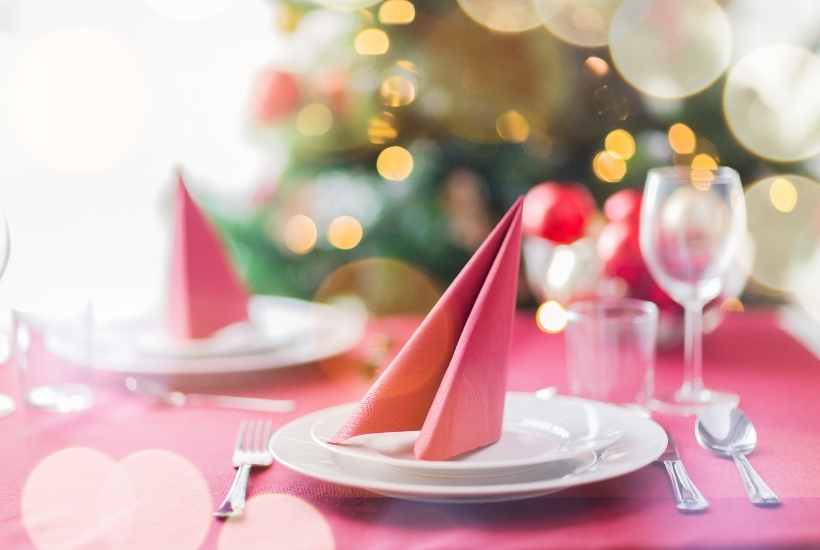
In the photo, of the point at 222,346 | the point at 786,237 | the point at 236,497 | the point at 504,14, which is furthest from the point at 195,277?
the point at 786,237

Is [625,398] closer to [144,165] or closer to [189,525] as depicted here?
[189,525]

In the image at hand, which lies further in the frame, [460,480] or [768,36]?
[768,36]

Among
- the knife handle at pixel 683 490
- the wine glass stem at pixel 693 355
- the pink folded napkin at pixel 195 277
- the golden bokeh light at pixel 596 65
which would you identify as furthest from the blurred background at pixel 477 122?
the knife handle at pixel 683 490

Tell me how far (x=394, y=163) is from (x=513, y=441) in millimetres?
1179

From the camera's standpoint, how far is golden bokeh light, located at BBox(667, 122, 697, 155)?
68.7 inches

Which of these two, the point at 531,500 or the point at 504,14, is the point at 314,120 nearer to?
the point at 504,14

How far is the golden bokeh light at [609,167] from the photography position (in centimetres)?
182

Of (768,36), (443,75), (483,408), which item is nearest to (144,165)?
(443,75)

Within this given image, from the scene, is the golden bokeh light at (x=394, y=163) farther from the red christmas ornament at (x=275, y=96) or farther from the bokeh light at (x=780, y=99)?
the bokeh light at (x=780, y=99)

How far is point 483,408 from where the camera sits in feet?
Result: 2.70

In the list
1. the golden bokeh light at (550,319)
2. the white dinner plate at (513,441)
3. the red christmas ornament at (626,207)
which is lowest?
the golden bokeh light at (550,319)

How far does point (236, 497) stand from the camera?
0.78 meters

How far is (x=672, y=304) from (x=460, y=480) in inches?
26.8

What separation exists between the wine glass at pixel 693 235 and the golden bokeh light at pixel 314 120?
A: 920 millimetres
